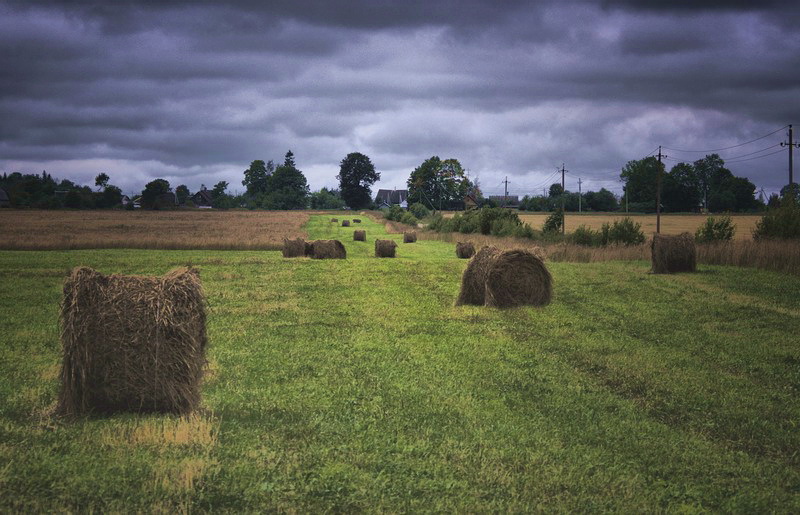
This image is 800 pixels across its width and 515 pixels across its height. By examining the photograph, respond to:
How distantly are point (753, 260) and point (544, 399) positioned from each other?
23.7 m

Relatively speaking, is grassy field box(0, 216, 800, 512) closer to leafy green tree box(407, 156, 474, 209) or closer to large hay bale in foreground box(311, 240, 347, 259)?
large hay bale in foreground box(311, 240, 347, 259)

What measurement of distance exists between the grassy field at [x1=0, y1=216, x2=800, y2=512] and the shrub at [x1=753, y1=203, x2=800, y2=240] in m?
16.7

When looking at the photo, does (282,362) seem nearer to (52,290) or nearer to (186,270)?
(186,270)

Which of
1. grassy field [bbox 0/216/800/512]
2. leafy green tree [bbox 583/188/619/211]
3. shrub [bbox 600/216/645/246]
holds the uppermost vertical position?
leafy green tree [bbox 583/188/619/211]

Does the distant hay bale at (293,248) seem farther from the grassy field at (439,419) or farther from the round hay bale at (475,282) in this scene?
the grassy field at (439,419)

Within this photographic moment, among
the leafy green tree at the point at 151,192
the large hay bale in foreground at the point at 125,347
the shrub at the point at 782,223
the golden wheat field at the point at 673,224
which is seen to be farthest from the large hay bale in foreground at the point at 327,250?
the leafy green tree at the point at 151,192

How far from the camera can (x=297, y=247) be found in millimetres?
37156

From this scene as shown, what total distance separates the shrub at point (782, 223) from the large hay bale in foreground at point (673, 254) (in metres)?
7.75

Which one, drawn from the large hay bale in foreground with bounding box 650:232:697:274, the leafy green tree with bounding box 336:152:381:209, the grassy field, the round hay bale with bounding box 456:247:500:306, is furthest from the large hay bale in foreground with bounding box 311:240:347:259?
the leafy green tree with bounding box 336:152:381:209

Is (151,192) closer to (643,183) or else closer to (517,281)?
(643,183)

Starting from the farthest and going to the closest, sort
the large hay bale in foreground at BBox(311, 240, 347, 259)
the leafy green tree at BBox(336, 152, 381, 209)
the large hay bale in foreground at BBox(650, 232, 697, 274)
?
the leafy green tree at BBox(336, 152, 381, 209) → the large hay bale in foreground at BBox(311, 240, 347, 259) → the large hay bale in foreground at BBox(650, 232, 697, 274)

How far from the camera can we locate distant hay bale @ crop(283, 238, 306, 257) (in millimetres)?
37031

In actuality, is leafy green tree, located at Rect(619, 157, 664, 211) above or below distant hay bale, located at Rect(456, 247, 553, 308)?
above

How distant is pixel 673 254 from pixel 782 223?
30.9 feet
